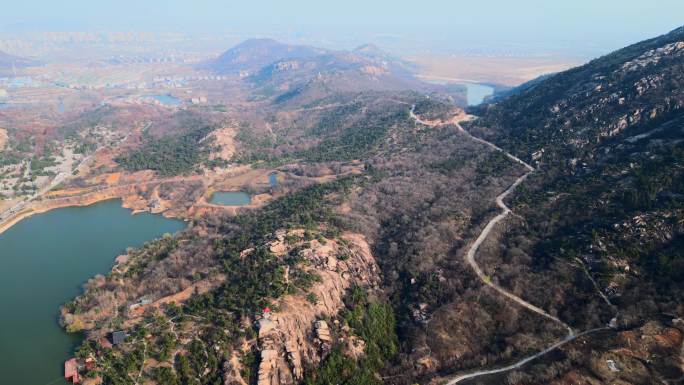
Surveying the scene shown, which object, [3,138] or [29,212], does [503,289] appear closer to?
[29,212]

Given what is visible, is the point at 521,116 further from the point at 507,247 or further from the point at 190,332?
the point at 190,332

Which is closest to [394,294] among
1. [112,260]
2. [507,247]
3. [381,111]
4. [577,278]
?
[507,247]

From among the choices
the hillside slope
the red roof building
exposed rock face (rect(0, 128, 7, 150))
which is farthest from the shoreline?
the hillside slope

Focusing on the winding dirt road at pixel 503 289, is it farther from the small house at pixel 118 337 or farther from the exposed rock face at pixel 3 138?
the exposed rock face at pixel 3 138

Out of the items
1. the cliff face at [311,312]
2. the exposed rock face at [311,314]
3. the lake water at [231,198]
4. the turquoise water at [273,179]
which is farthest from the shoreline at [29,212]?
the cliff face at [311,312]

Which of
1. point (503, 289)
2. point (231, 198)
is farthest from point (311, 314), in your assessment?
point (231, 198)

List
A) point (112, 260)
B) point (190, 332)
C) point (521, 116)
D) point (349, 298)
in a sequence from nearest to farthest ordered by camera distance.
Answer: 1. point (190, 332)
2. point (349, 298)
3. point (112, 260)
4. point (521, 116)
